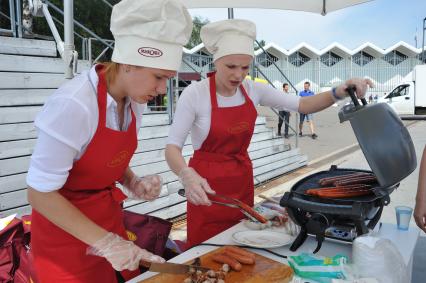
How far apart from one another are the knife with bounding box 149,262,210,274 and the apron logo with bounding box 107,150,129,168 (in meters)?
0.40

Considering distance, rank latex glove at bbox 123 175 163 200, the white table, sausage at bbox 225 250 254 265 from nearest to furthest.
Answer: sausage at bbox 225 250 254 265
the white table
latex glove at bbox 123 175 163 200

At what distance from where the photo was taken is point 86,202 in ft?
4.75

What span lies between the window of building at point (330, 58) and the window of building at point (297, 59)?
1.57m

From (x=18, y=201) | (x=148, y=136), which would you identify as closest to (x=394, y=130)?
(x=18, y=201)

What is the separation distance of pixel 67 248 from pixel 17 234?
102cm

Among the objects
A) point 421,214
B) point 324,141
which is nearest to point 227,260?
point 421,214

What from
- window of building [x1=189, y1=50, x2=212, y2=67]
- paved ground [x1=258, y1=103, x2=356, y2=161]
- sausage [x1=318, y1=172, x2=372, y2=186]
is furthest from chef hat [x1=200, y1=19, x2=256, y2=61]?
paved ground [x1=258, y1=103, x2=356, y2=161]

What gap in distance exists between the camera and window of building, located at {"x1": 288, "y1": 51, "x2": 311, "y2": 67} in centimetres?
4028

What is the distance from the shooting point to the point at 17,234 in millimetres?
2234

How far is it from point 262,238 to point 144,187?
60 centimetres

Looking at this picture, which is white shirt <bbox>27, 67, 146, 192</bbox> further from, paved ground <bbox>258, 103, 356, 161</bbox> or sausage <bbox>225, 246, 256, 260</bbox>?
paved ground <bbox>258, 103, 356, 161</bbox>

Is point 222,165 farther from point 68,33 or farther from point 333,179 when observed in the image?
point 68,33

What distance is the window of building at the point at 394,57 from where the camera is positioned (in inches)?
1540

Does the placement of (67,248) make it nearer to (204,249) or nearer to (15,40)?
(204,249)
